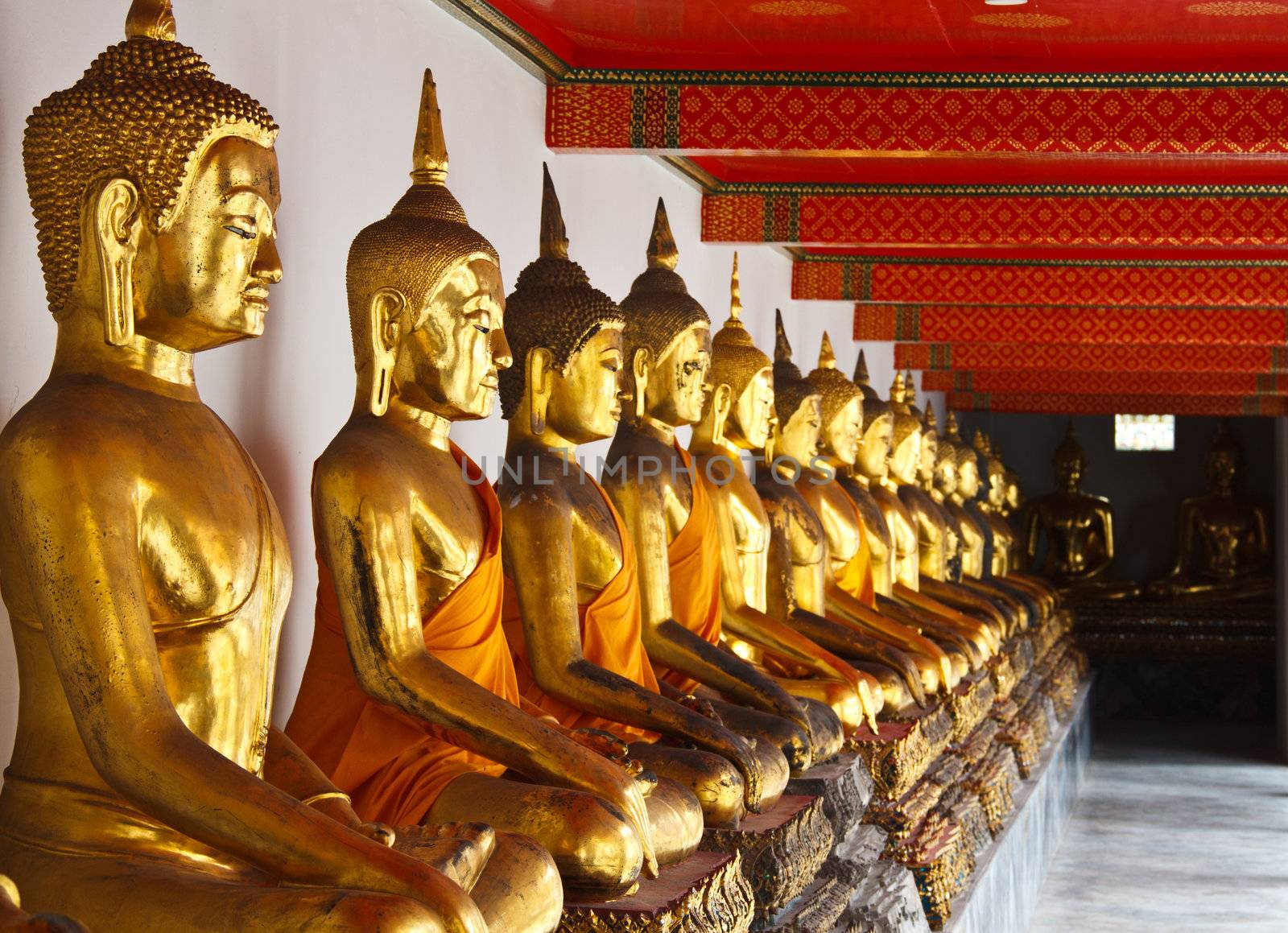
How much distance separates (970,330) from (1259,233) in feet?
10.9

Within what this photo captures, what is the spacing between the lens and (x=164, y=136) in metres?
2.78

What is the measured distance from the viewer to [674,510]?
17.1 ft

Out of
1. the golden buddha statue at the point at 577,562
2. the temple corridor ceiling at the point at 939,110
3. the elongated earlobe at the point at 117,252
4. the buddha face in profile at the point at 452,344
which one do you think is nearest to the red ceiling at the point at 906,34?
the temple corridor ceiling at the point at 939,110

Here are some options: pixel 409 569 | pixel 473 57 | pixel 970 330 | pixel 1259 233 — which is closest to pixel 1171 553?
pixel 970 330

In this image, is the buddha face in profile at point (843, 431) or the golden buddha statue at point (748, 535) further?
the buddha face in profile at point (843, 431)

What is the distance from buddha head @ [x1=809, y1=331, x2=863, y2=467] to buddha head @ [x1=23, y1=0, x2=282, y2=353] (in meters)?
4.92

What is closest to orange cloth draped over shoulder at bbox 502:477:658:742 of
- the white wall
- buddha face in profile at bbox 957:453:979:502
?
the white wall

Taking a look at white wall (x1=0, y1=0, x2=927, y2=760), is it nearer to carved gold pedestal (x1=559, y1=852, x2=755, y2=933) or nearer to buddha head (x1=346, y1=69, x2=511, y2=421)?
buddha head (x1=346, y1=69, x2=511, y2=421)

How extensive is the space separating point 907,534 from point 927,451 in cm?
130

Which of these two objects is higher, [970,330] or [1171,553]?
[970,330]

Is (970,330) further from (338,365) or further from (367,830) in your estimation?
(367,830)

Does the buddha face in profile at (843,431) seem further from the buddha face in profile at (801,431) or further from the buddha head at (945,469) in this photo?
the buddha head at (945,469)

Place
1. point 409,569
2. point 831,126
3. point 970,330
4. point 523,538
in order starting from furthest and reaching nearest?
point 970,330 < point 831,126 < point 523,538 < point 409,569

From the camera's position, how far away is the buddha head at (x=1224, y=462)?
18312 millimetres
